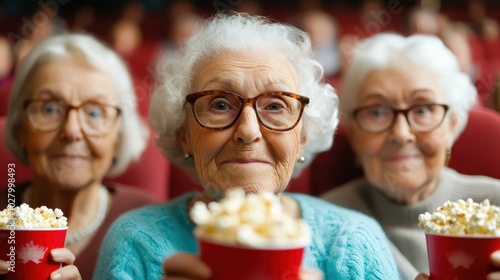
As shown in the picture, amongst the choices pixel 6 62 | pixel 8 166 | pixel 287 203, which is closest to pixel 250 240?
pixel 287 203

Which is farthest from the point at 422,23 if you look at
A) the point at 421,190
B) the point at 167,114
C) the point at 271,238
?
the point at 271,238

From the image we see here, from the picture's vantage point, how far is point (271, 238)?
2.27 feet

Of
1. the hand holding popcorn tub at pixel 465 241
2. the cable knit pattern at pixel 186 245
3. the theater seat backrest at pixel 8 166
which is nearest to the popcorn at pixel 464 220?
the hand holding popcorn tub at pixel 465 241

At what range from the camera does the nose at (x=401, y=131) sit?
139 centimetres

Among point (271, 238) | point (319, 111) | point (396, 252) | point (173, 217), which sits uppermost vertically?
point (319, 111)

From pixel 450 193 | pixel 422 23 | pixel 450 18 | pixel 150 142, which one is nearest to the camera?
pixel 450 193

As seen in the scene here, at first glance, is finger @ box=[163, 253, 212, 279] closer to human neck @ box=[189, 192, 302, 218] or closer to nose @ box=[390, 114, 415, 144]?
human neck @ box=[189, 192, 302, 218]

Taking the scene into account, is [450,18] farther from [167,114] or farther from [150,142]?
[167,114]

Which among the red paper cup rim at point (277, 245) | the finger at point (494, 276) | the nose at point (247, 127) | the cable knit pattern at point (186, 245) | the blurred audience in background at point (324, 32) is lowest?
the cable knit pattern at point (186, 245)

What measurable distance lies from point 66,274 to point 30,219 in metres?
0.12

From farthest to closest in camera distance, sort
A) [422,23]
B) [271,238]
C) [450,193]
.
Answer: [422,23], [450,193], [271,238]

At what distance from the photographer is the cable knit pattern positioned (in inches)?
44.7

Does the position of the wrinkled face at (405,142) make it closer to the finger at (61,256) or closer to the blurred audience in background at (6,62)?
the finger at (61,256)

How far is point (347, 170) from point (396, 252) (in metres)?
0.39
